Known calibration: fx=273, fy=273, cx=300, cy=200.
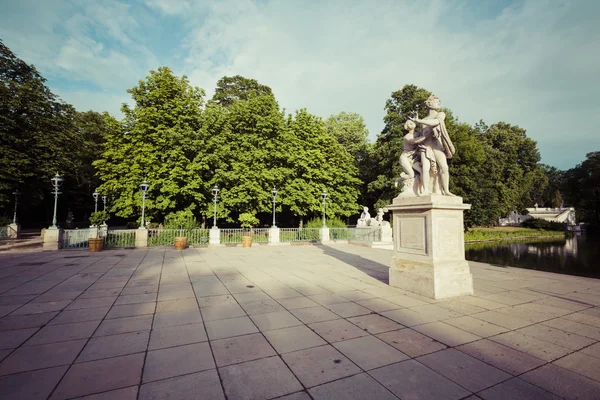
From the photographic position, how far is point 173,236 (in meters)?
17.7

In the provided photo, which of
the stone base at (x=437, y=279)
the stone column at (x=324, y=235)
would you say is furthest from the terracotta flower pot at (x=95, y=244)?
the stone base at (x=437, y=279)

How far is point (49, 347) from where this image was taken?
3.60 m

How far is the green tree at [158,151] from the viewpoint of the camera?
759 inches

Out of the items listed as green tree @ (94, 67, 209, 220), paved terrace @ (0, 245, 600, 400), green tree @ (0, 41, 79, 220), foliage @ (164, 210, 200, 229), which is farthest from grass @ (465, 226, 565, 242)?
green tree @ (0, 41, 79, 220)

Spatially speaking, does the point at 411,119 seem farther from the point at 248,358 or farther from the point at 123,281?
the point at 123,281

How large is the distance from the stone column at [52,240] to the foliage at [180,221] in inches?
219

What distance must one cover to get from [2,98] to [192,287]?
26.5 m

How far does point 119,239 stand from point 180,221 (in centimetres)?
377

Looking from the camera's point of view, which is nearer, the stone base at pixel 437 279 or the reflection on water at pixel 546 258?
the stone base at pixel 437 279

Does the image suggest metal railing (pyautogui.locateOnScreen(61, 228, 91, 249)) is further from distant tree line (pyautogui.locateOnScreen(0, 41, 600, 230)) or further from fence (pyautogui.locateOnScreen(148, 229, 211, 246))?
distant tree line (pyautogui.locateOnScreen(0, 41, 600, 230))

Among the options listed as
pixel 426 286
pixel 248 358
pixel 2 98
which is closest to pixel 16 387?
pixel 248 358

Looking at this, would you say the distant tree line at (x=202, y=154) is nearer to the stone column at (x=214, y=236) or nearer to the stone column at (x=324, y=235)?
the stone column at (x=214, y=236)

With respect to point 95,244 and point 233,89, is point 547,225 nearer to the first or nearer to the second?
point 233,89

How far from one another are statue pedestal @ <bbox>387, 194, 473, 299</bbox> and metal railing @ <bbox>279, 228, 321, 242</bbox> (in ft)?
47.9
